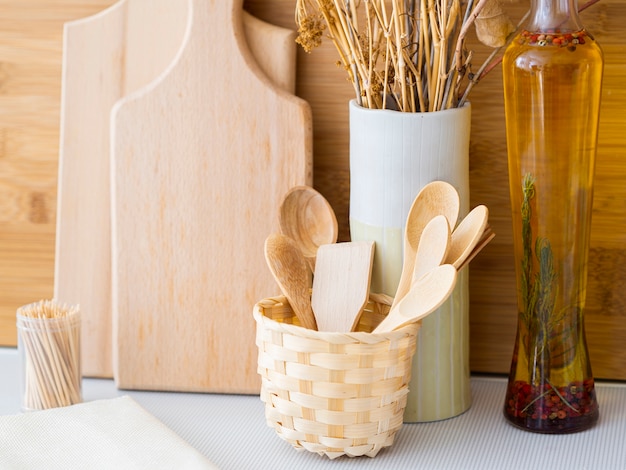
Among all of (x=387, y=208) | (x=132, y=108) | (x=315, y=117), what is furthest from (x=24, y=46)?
(x=387, y=208)

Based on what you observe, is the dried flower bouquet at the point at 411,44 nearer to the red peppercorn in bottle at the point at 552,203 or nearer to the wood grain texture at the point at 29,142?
the red peppercorn in bottle at the point at 552,203

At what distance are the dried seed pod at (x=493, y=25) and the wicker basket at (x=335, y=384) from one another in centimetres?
27

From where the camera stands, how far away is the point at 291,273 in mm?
830

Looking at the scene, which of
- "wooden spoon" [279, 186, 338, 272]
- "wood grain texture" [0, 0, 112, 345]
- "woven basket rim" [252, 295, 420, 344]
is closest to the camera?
"woven basket rim" [252, 295, 420, 344]

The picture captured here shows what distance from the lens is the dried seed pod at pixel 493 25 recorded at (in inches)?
31.2

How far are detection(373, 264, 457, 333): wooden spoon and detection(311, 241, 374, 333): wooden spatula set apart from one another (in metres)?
0.05

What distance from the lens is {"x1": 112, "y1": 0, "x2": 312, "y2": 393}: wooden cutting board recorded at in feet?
2.98

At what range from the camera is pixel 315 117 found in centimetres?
96

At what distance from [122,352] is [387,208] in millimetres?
330

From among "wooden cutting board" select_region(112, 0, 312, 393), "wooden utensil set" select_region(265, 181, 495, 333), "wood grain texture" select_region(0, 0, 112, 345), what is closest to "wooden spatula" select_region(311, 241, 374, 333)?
"wooden utensil set" select_region(265, 181, 495, 333)

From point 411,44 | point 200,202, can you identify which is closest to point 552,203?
point 411,44

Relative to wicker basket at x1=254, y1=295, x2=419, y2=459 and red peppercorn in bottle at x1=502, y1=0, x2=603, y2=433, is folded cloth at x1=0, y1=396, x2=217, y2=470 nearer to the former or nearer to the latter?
wicker basket at x1=254, y1=295, x2=419, y2=459

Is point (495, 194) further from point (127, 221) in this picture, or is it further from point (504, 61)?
point (127, 221)

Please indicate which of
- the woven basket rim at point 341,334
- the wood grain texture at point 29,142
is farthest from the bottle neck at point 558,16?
the wood grain texture at point 29,142
